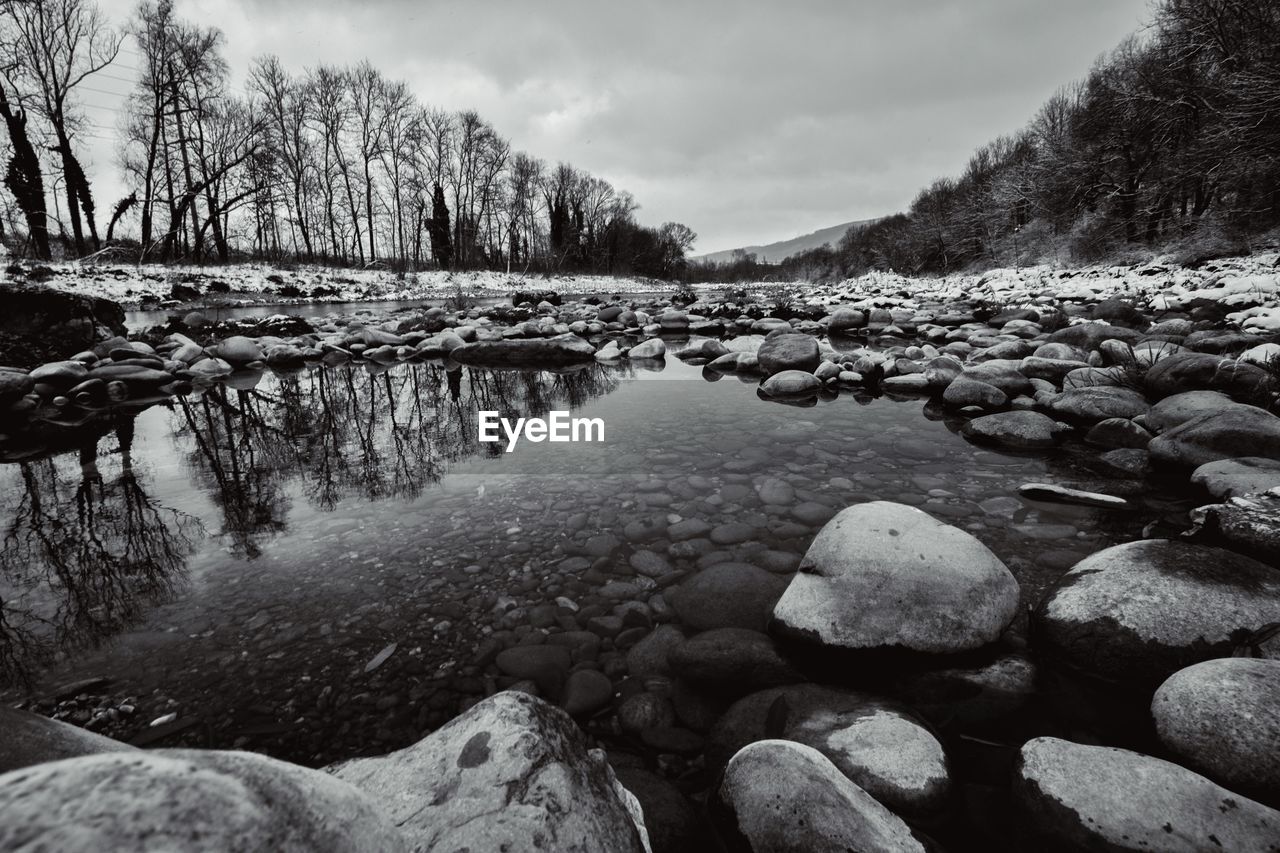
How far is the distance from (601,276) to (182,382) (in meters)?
40.1

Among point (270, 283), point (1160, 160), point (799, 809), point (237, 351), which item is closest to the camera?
point (799, 809)

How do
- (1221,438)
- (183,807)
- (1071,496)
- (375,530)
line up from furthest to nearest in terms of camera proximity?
(1221,438)
(1071,496)
(375,530)
(183,807)

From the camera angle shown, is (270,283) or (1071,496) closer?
(1071,496)

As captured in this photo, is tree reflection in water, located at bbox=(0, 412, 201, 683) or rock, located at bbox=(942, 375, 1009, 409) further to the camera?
rock, located at bbox=(942, 375, 1009, 409)

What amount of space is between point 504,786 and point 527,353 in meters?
7.13

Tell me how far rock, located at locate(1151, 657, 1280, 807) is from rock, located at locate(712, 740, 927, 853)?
2.47 ft

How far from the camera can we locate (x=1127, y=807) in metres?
1.14

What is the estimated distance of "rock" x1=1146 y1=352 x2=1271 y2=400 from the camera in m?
3.90

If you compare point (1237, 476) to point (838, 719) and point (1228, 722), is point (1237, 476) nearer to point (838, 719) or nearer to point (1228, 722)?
point (1228, 722)

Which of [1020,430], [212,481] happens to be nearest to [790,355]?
[1020,430]

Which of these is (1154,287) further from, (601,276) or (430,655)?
(601,276)

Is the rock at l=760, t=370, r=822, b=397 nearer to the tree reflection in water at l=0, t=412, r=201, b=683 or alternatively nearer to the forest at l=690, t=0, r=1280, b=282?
the tree reflection in water at l=0, t=412, r=201, b=683

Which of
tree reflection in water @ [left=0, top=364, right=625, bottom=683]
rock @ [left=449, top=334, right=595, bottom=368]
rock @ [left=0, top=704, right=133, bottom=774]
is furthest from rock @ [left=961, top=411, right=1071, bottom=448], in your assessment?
rock @ [left=449, top=334, right=595, bottom=368]

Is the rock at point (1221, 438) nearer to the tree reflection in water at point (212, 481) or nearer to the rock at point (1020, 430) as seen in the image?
the rock at point (1020, 430)
